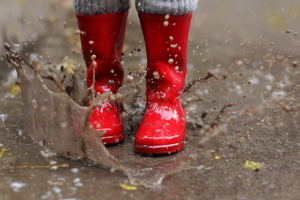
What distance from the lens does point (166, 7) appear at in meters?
1.46

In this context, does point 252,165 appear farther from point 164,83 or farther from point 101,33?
point 101,33

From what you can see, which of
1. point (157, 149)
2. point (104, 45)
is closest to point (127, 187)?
point (157, 149)

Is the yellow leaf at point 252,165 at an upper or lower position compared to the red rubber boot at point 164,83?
lower

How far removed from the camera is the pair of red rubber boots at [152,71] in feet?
5.02

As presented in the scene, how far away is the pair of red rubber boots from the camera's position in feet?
5.02

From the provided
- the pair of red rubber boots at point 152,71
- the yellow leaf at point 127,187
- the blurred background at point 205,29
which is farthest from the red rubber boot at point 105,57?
the blurred background at point 205,29

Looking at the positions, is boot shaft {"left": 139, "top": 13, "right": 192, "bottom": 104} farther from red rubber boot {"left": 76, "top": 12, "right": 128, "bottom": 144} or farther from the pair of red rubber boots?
red rubber boot {"left": 76, "top": 12, "right": 128, "bottom": 144}

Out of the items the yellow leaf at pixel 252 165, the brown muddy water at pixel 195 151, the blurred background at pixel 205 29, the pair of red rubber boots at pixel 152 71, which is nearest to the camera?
the brown muddy water at pixel 195 151

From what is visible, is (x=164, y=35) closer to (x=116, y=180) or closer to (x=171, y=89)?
(x=171, y=89)

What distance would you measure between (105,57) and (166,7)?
413 millimetres

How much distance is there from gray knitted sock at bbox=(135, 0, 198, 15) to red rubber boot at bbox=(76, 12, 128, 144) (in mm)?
197

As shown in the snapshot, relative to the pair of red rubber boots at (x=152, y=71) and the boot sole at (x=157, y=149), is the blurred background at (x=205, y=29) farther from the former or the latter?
the boot sole at (x=157, y=149)

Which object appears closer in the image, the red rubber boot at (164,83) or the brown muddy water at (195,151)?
the brown muddy water at (195,151)

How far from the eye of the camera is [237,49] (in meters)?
3.71
